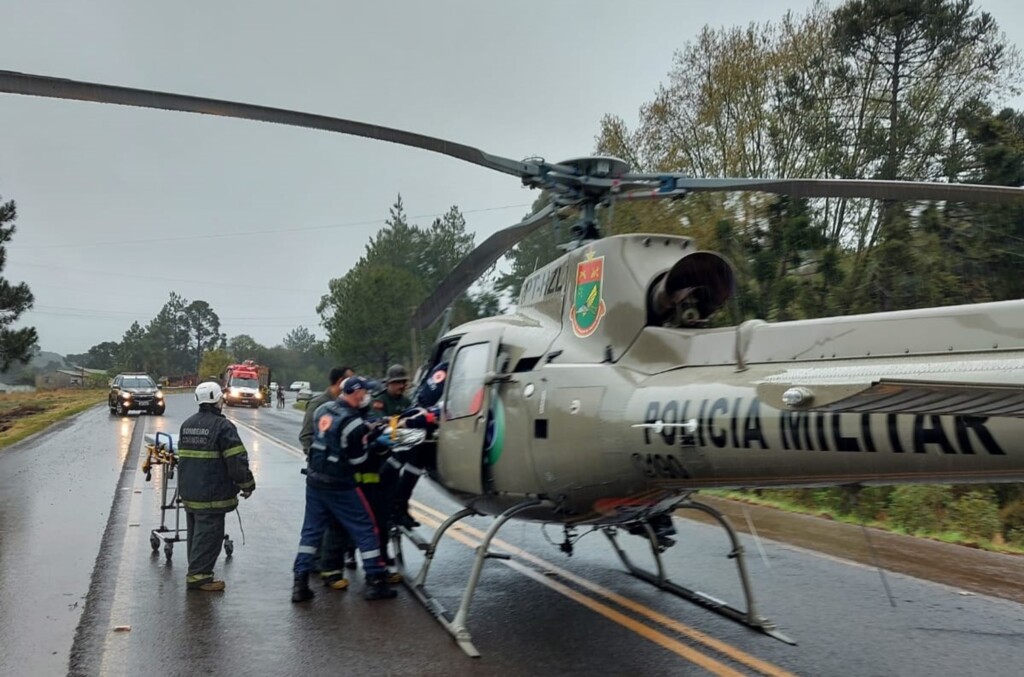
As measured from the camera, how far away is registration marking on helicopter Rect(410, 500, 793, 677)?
5118mm

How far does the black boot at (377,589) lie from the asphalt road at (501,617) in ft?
0.43

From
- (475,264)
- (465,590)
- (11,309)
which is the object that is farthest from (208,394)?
(11,309)

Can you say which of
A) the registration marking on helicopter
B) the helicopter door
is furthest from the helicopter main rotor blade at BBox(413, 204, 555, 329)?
the registration marking on helicopter

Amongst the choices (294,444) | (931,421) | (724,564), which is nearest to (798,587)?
(724,564)

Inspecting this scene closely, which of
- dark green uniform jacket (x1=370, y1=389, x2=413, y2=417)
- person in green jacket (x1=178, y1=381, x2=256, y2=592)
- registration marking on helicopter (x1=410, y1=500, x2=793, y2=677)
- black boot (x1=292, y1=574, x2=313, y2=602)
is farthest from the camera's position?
dark green uniform jacket (x1=370, y1=389, x2=413, y2=417)

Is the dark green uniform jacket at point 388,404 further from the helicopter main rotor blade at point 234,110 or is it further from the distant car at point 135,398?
the distant car at point 135,398

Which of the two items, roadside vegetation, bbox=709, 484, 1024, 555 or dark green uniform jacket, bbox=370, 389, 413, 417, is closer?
dark green uniform jacket, bbox=370, 389, 413, 417

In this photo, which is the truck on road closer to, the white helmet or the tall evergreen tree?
the tall evergreen tree

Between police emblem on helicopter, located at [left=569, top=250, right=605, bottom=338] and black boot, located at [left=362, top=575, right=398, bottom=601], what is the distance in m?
2.67

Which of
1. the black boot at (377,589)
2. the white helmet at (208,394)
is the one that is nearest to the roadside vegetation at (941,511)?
the black boot at (377,589)

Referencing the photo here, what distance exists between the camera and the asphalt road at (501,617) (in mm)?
5152

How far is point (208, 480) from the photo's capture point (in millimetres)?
7023

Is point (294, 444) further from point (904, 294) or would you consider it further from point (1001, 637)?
point (1001, 637)

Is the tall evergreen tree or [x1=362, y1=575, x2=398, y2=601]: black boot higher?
the tall evergreen tree
